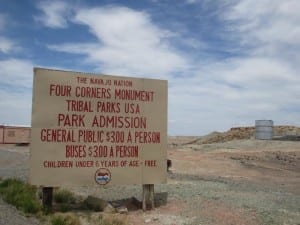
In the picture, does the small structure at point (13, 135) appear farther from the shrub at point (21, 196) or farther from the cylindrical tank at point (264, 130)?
the shrub at point (21, 196)

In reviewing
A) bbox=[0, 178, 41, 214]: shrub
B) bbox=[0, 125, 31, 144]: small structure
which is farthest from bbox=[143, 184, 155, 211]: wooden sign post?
bbox=[0, 125, 31, 144]: small structure

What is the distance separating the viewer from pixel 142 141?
12633 mm

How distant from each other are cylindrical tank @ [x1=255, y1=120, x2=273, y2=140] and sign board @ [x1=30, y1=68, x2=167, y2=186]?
1791 inches

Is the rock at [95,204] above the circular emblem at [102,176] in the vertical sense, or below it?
below

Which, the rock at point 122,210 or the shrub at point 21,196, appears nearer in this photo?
the shrub at point 21,196

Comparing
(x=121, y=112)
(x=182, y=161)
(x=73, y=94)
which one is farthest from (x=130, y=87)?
(x=182, y=161)

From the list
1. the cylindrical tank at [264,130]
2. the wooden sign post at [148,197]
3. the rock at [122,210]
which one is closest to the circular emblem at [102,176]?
the rock at [122,210]

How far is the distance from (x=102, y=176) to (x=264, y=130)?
155 ft

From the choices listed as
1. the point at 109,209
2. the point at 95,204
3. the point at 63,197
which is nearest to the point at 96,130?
the point at 95,204

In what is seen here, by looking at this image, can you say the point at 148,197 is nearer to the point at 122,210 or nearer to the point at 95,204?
the point at 122,210

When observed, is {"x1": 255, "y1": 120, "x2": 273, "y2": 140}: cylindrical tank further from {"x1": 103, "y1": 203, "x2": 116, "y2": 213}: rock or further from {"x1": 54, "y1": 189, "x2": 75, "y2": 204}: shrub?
{"x1": 103, "y1": 203, "x2": 116, "y2": 213}: rock

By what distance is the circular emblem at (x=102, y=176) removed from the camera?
1207cm

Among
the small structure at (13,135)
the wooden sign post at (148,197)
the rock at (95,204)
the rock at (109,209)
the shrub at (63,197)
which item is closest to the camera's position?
the rock at (109,209)

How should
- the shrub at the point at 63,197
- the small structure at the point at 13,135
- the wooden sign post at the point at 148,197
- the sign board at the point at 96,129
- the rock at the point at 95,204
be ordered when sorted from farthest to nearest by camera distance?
the small structure at the point at 13,135 → the shrub at the point at 63,197 → the wooden sign post at the point at 148,197 → the rock at the point at 95,204 → the sign board at the point at 96,129
